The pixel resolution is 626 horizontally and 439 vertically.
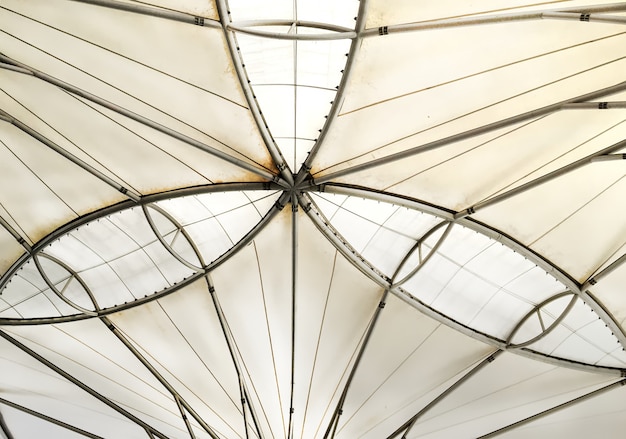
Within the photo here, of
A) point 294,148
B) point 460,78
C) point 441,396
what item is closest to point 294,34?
point 294,148

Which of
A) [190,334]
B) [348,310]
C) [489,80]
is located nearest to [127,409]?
[190,334]

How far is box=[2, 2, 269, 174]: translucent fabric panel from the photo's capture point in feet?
53.3

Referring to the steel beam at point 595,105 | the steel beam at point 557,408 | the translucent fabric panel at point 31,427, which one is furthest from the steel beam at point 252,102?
the translucent fabric panel at point 31,427

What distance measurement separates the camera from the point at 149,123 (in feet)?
60.8

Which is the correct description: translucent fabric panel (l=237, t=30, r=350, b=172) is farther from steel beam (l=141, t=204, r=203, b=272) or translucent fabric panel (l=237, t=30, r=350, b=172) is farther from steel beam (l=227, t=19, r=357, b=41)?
steel beam (l=141, t=204, r=203, b=272)

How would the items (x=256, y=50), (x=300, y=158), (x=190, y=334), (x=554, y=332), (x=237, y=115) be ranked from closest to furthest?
(x=256, y=50)
(x=237, y=115)
(x=300, y=158)
(x=554, y=332)
(x=190, y=334)

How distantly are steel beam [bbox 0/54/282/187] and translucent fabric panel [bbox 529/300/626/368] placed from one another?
40.1ft

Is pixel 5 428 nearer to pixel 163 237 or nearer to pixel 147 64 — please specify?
pixel 163 237

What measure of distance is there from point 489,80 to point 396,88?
8.80ft

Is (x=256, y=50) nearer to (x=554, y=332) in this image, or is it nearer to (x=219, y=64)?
(x=219, y=64)

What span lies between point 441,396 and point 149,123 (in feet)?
56.4

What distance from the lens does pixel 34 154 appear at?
67.8 feet

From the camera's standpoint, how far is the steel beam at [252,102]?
50.9 ft

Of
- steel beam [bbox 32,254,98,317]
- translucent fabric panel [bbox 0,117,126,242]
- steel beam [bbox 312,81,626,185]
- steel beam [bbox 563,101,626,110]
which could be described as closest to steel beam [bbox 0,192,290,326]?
steel beam [bbox 32,254,98,317]
